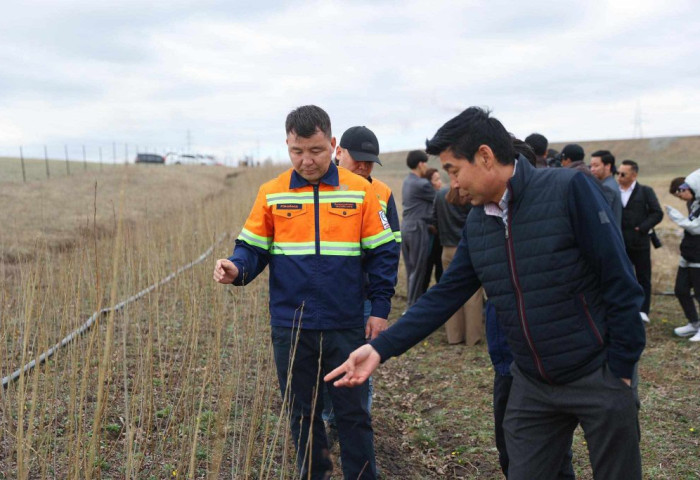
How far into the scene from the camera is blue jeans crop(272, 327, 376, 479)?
7.43 feet

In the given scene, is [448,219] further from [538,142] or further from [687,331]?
[687,331]

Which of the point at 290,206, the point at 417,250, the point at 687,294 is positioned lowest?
the point at 687,294

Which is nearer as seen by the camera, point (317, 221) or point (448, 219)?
point (317, 221)

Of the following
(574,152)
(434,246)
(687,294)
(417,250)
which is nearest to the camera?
(574,152)

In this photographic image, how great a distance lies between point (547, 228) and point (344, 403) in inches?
41.4

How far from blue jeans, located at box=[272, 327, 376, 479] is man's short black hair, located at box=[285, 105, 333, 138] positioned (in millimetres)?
706

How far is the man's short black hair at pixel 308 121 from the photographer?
223cm

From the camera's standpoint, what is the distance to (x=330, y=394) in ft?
7.56

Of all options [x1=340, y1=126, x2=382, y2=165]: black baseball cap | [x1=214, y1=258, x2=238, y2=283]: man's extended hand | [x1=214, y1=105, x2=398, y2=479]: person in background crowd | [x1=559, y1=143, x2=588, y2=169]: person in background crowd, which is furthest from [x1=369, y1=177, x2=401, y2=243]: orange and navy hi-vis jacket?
[x1=559, y1=143, x2=588, y2=169]: person in background crowd

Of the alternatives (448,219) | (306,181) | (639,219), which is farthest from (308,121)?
(639,219)

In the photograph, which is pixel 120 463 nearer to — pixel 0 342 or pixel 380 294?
pixel 0 342

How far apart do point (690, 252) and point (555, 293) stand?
166 inches

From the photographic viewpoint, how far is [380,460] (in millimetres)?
3014

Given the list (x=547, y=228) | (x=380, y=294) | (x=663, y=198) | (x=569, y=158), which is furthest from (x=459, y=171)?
(x=663, y=198)
